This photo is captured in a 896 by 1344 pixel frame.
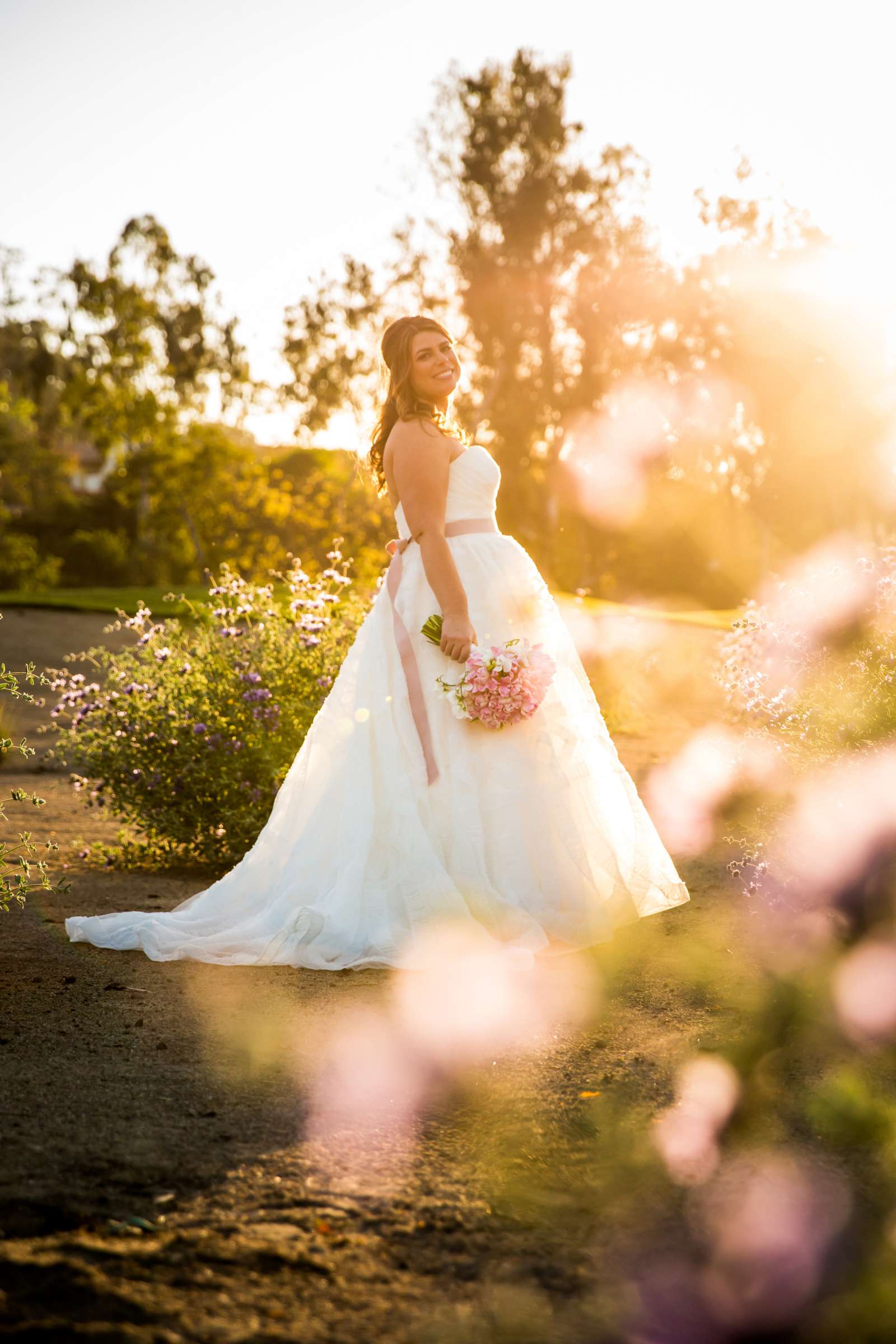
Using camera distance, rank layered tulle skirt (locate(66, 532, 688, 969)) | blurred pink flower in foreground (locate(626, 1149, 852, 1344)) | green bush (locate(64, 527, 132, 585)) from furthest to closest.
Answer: green bush (locate(64, 527, 132, 585))
layered tulle skirt (locate(66, 532, 688, 969))
blurred pink flower in foreground (locate(626, 1149, 852, 1344))

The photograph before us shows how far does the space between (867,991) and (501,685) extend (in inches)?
64.4

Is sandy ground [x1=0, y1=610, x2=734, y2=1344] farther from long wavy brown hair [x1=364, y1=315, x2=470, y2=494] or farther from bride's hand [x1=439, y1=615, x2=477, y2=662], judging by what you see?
long wavy brown hair [x1=364, y1=315, x2=470, y2=494]

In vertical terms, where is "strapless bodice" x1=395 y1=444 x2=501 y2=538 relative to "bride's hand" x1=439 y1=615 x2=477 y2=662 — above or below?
above

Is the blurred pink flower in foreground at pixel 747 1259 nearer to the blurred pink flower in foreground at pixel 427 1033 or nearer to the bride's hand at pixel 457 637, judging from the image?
the blurred pink flower in foreground at pixel 427 1033

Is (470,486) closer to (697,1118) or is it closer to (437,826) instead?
(437,826)

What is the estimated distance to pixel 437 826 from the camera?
166 inches

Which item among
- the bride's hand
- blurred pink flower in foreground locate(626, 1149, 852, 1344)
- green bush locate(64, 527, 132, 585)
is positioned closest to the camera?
blurred pink flower in foreground locate(626, 1149, 852, 1344)

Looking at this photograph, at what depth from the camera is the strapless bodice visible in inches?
175

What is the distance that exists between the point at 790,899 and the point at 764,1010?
680 mm

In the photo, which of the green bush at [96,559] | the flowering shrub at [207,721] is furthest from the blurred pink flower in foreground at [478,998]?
the green bush at [96,559]

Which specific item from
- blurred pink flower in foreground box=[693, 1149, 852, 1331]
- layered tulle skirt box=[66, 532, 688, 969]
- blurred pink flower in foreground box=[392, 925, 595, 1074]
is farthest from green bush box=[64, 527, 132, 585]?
blurred pink flower in foreground box=[693, 1149, 852, 1331]

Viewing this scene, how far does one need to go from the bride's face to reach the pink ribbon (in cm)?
54

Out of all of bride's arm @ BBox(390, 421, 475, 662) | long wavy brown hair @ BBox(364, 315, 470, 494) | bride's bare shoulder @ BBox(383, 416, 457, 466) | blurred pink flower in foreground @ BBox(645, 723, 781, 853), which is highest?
long wavy brown hair @ BBox(364, 315, 470, 494)

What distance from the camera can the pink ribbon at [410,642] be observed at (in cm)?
430
